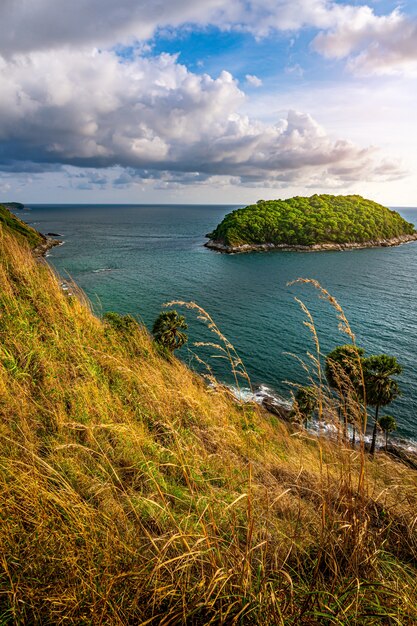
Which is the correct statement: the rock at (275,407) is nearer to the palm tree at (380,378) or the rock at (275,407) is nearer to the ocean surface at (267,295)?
the ocean surface at (267,295)

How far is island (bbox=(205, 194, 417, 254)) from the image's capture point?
12531 cm

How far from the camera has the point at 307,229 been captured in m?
132

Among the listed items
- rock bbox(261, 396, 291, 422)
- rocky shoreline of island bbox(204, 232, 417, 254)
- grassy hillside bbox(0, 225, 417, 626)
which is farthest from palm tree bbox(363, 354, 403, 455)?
rocky shoreline of island bbox(204, 232, 417, 254)

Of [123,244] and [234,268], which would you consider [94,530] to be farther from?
[123,244]

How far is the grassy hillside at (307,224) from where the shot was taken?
127500 millimetres

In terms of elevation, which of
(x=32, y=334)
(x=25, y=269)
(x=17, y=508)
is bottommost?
(x=17, y=508)

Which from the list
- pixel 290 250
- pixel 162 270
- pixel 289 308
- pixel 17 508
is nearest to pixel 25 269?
pixel 17 508

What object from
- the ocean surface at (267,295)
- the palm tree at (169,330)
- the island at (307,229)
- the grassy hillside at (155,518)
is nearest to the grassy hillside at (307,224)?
the island at (307,229)

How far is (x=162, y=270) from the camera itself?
8669 centimetres

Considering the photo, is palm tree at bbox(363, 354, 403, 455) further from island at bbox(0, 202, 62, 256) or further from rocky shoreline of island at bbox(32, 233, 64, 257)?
rocky shoreline of island at bbox(32, 233, 64, 257)

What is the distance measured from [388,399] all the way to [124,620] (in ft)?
91.7

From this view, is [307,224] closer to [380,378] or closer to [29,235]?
[29,235]

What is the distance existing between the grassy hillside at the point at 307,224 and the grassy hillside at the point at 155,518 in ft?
382

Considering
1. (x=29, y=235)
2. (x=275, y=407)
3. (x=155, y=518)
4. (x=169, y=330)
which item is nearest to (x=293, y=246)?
(x=29, y=235)
